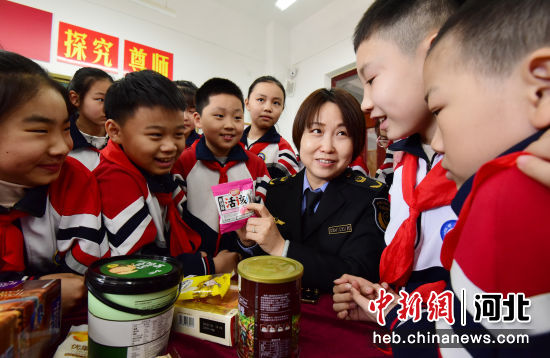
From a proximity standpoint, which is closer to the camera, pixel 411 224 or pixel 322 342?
pixel 322 342

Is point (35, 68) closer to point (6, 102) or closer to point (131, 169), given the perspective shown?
point (6, 102)

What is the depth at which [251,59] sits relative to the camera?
4.69m

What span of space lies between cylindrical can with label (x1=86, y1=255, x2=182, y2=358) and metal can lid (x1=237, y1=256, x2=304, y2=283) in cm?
14

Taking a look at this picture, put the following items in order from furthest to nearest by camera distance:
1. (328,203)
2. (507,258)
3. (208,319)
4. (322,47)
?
(322,47), (328,203), (208,319), (507,258)

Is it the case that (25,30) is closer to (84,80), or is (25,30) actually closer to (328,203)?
(84,80)

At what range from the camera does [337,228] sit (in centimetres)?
95

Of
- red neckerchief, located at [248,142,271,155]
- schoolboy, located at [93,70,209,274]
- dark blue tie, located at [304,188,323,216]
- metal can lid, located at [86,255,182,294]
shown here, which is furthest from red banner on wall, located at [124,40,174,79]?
metal can lid, located at [86,255,182,294]

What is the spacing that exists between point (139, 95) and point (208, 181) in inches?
19.2

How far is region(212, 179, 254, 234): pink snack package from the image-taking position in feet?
2.86

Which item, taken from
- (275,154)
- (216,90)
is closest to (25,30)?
(216,90)

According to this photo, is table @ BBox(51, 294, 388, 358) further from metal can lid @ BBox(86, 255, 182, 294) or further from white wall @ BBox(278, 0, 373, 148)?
white wall @ BBox(278, 0, 373, 148)

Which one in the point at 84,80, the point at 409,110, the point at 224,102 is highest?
the point at 84,80

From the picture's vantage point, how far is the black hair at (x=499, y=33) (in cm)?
41

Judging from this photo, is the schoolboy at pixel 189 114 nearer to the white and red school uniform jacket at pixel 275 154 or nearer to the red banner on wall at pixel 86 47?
the white and red school uniform jacket at pixel 275 154
